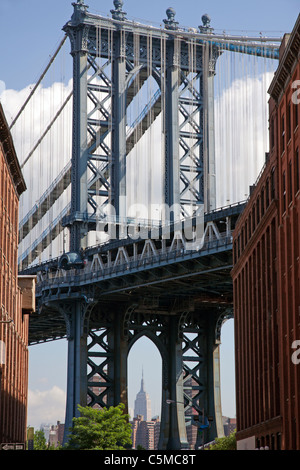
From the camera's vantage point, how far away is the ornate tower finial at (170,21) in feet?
378

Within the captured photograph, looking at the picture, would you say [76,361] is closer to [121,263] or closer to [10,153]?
[121,263]

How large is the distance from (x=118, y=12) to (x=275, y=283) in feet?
190

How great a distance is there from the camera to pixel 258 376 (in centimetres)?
7119

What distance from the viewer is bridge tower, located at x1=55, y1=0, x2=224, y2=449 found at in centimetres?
11062

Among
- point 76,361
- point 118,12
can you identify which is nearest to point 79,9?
point 118,12

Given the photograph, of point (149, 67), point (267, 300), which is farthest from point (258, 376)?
point (149, 67)

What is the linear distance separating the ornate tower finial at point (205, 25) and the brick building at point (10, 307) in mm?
35130

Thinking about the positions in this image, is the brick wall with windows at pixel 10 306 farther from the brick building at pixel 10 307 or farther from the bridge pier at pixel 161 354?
the bridge pier at pixel 161 354

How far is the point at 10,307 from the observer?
7700cm

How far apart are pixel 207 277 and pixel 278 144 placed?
A: 43.3 metres
